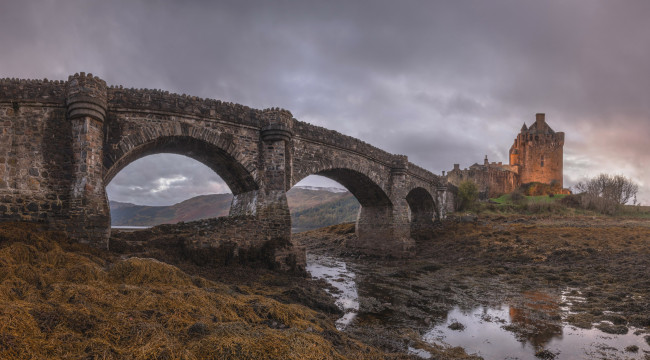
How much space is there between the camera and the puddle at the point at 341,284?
8.70m

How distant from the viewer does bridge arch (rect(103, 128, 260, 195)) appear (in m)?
10.4

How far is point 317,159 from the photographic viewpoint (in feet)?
52.1

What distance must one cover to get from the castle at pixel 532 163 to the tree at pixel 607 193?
1102cm

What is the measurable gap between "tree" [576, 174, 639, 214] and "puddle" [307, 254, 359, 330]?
1214 inches

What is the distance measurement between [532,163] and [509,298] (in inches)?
2163

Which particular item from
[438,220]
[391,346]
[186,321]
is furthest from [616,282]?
[438,220]

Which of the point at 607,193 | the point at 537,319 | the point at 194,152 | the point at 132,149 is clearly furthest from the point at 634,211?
the point at 132,149

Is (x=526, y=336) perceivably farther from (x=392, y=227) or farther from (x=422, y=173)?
(x=422, y=173)

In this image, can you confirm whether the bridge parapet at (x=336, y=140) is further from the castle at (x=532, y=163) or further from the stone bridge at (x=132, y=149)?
the castle at (x=532, y=163)

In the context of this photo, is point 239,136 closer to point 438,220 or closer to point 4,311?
point 4,311

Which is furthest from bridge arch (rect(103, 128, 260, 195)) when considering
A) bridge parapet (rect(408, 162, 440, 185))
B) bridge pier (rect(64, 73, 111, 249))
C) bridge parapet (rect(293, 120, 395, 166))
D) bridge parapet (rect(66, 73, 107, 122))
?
bridge parapet (rect(408, 162, 440, 185))

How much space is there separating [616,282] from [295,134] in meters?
13.0

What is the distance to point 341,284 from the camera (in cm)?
1302

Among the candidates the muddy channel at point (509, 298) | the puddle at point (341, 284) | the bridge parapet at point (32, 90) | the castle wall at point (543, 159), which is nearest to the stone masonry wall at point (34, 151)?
the bridge parapet at point (32, 90)
